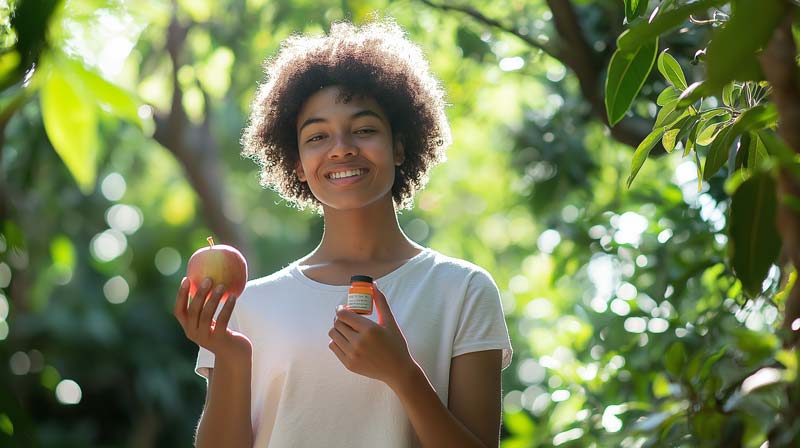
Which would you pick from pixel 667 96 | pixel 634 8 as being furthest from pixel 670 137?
pixel 634 8

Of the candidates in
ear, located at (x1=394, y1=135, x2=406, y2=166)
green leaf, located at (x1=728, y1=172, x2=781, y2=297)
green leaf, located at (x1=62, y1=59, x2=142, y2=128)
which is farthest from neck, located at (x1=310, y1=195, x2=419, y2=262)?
green leaf, located at (x1=62, y1=59, x2=142, y2=128)

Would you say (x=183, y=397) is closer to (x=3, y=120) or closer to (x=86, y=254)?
(x=86, y=254)

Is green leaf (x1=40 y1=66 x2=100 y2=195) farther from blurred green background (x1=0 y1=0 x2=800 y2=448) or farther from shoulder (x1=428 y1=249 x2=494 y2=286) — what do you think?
shoulder (x1=428 y1=249 x2=494 y2=286)

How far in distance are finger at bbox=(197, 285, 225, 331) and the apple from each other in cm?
10

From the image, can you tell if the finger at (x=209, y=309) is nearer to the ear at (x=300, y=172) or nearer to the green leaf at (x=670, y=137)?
the ear at (x=300, y=172)

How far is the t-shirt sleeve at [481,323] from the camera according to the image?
1939mm

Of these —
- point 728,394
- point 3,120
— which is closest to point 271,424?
point 728,394

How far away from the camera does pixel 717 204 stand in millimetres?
2910

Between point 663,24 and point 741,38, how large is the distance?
0.21m

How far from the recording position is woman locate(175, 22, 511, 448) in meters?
1.81

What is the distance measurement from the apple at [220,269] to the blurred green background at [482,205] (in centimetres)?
23

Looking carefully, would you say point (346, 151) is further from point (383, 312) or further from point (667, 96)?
point (667, 96)

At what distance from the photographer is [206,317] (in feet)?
6.17

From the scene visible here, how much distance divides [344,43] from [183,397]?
890cm
